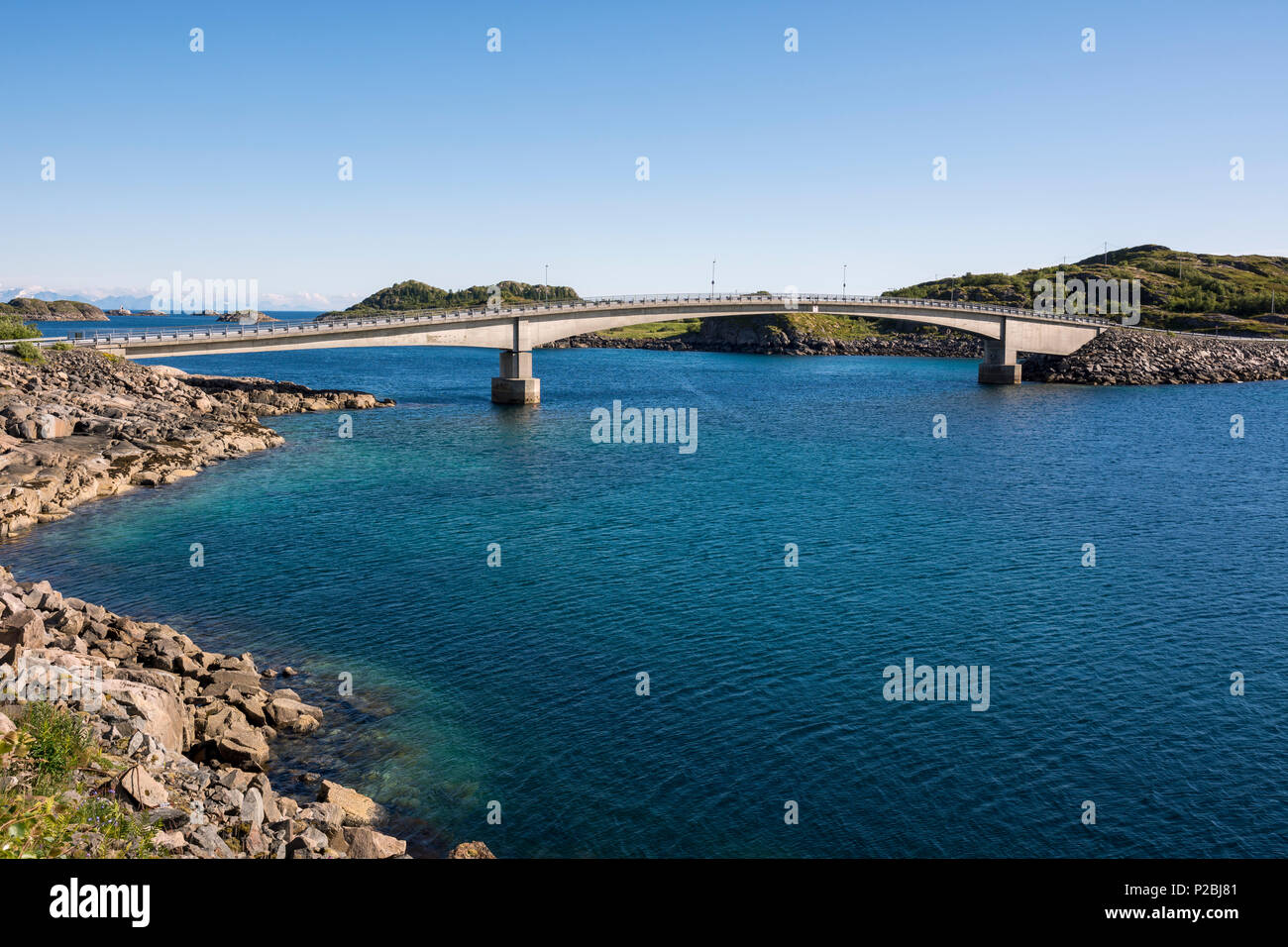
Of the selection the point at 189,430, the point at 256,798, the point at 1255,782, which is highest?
the point at 189,430

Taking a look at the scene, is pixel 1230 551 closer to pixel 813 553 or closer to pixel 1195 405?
pixel 813 553

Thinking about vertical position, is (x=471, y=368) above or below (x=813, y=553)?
above

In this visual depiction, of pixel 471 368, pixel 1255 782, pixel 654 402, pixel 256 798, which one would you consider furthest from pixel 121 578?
pixel 471 368

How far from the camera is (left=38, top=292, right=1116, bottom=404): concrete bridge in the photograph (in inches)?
3263

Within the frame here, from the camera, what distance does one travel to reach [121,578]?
35625 mm

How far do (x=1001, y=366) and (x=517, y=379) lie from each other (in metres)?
74.7

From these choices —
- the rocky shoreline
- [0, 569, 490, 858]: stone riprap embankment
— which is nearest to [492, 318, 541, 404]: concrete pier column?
the rocky shoreline

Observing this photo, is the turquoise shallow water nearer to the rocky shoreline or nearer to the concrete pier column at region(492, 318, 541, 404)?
the rocky shoreline

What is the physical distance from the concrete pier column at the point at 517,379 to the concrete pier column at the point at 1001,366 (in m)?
70.9

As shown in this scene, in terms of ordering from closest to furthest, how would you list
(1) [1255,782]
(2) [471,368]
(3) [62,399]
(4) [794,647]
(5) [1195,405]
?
(1) [1255,782]
(4) [794,647]
(3) [62,399]
(5) [1195,405]
(2) [471,368]

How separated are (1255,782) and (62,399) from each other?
69862 mm

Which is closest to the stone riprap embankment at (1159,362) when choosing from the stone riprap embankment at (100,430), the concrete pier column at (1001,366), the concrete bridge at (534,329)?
the concrete bridge at (534,329)

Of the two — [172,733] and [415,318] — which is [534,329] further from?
[172,733]

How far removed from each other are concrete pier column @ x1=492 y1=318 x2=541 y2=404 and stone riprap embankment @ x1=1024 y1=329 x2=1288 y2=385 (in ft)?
276
